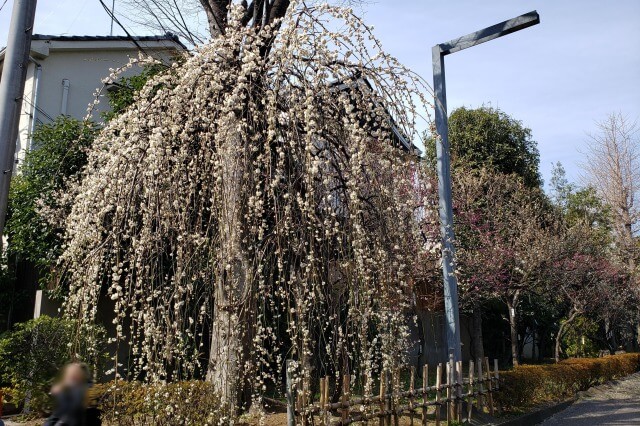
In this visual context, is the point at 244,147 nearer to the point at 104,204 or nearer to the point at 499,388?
the point at 104,204

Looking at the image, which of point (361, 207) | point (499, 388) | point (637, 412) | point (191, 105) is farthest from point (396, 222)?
point (637, 412)

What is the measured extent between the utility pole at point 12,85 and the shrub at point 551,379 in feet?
28.1

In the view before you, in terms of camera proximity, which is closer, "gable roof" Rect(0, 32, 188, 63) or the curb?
the curb

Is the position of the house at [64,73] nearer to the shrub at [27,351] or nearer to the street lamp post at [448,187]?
the shrub at [27,351]

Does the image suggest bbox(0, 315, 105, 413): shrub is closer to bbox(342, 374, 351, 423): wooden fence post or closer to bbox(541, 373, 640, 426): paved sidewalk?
bbox(342, 374, 351, 423): wooden fence post

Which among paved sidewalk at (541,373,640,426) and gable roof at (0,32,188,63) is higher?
gable roof at (0,32,188,63)

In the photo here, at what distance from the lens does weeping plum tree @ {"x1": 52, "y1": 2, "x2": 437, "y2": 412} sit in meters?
4.78

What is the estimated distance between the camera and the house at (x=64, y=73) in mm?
13812

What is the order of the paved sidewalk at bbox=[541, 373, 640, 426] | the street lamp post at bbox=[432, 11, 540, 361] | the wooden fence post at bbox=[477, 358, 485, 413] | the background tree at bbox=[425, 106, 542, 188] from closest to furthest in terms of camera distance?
the street lamp post at bbox=[432, 11, 540, 361], the wooden fence post at bbox=[477, 358, 485, 413], the paved sidewalk at bbox=[541, 373, 640, 426], the background tree at bbox=[425, 106, 542, 188]

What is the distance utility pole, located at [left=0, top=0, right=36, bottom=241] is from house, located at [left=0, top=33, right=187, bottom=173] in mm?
7751

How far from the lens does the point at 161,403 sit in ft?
16.3

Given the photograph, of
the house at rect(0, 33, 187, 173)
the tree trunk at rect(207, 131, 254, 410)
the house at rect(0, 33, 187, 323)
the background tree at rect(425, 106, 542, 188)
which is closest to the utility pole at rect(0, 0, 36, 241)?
the tree trunk at rect(207, 131, 254, 410)

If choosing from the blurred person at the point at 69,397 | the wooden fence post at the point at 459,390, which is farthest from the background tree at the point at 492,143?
the blurred person at the point at 69,397

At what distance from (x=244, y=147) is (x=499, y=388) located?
7.81 meters
